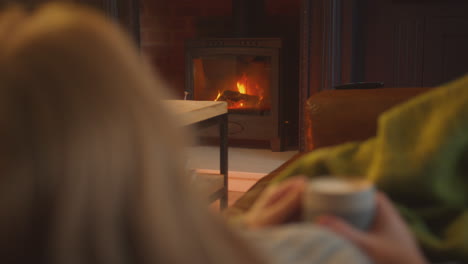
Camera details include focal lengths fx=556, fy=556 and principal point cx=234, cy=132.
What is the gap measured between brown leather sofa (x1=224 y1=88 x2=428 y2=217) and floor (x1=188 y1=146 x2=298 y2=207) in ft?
4.00

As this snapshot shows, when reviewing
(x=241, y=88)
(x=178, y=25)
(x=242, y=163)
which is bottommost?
(x=242, y=163)

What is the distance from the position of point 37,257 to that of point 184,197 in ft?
0.34

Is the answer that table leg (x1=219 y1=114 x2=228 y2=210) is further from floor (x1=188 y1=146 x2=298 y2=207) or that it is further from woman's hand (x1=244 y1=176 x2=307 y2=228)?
woman's hand (x1=244 y1=176 x2=307 y2=228)

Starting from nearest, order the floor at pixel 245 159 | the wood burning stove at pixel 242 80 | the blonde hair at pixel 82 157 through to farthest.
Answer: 1. the blonde hair at pixel 82 157
2. the floor at pixel 245 159
3. the wood burning stove at pixel 242 80

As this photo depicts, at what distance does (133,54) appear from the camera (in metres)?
0.41

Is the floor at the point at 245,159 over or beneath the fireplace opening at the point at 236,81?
beneath

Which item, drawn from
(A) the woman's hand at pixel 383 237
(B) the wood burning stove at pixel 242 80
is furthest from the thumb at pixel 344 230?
(B) the wood burning stove at pixel 242 80

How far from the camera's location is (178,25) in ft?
12.9

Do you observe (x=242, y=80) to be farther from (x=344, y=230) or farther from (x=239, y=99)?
(x=344, y=230)

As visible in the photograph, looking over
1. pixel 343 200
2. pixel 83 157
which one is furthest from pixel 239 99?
pixel 83 157

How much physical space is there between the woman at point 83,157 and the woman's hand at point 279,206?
0.91ft

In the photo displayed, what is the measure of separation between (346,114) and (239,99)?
2.28 metres

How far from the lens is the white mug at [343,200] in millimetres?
564

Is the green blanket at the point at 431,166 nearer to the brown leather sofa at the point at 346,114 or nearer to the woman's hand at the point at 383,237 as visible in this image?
the woman's hand at the point at 383,237
